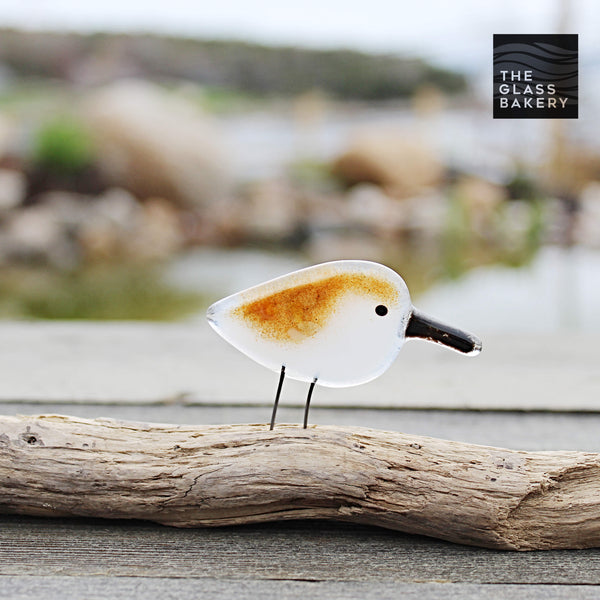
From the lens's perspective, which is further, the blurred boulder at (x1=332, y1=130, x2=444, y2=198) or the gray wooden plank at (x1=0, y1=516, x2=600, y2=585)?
the blurred boulder at (x1=332, y1=130, x2=444, y2=198)

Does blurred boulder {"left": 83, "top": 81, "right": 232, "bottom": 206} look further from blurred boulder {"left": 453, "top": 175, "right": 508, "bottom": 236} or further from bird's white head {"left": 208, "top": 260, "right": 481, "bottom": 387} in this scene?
bird's white head {"left": 208, "top": 260, "right": 481, "bottom": 387}

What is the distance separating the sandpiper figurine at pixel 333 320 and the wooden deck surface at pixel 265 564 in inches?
5.6

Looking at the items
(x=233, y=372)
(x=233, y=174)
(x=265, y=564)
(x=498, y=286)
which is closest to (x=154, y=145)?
(x=233, y=174)

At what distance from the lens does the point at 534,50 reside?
145 cm

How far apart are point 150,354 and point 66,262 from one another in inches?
60.0

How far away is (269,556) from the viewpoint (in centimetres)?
78

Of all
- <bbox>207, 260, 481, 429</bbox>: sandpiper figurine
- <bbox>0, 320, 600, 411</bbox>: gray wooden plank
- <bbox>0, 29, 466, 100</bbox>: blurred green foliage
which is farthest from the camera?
<bbox>0, 29, 466, 100</bbox>: blurred green foliage

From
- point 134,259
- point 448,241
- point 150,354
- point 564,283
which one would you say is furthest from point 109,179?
point 564,283

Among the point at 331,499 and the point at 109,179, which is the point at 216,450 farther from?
the point at 109,179

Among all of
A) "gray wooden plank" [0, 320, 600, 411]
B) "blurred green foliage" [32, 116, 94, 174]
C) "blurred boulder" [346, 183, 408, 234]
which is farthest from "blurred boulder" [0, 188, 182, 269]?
"gray wooden plank" [0, 320, 600, 411]

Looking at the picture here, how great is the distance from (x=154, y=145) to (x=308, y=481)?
255cm

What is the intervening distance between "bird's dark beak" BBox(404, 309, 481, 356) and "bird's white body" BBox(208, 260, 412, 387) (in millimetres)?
13

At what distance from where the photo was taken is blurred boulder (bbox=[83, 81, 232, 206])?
3111 mm

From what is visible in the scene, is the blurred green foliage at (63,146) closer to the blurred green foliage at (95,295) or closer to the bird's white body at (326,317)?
the blurred green foliage at (95,295)
